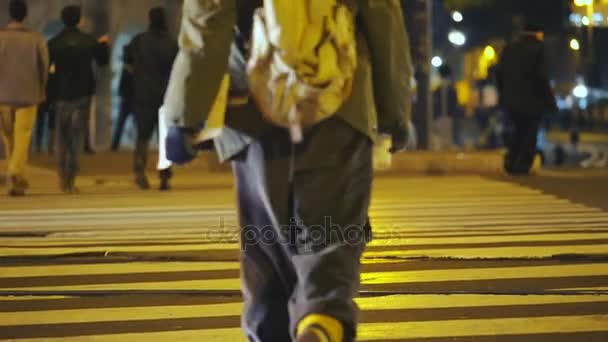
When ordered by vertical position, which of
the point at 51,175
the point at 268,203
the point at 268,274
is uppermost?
the point at 268,203

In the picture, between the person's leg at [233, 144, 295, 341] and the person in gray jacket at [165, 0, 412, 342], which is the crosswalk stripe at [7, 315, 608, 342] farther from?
the person in gray jacket at [165, 0, 412, 342]

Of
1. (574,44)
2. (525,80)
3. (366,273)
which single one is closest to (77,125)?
(366,273)

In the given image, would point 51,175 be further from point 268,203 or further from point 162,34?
point 268,203

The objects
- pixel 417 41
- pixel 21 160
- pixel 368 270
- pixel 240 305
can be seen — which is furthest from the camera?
pixel 417 41

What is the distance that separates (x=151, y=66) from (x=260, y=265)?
9101 millimetres

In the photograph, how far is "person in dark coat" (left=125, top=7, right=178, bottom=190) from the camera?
12812 millimetres

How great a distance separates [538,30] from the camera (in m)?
16.2

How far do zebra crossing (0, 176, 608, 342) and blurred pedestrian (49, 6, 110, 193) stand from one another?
96 cm

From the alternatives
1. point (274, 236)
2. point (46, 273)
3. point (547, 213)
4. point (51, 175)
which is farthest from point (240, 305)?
point (51, 175)

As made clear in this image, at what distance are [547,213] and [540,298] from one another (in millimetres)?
4644

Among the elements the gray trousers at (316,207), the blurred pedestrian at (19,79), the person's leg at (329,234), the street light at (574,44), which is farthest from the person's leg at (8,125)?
the street light at (574,44)

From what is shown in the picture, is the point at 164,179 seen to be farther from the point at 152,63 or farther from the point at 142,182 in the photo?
the point at 152,63

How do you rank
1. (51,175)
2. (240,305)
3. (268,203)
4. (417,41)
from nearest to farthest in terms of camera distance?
(268,203), (240,305), (51,175), (417,41)

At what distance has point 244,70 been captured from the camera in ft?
12.7
